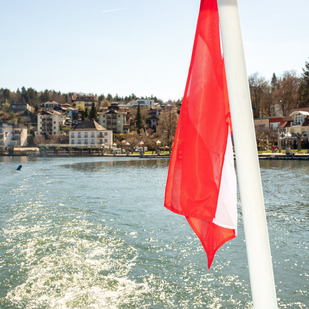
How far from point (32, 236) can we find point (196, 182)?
11141 millimetres

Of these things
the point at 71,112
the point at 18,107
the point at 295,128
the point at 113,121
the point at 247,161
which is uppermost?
the point at 18,107

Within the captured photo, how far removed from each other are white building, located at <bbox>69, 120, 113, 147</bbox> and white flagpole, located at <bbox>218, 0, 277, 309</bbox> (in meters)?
98.9

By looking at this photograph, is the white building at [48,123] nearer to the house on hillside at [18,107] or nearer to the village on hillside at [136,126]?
the village on hillside at [136,126]

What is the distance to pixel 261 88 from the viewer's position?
8594 centimetres

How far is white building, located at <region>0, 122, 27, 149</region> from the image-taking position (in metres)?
109

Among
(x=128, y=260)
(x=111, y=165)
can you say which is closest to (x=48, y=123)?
(x=111, y=165)

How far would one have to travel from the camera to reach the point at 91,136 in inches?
3969

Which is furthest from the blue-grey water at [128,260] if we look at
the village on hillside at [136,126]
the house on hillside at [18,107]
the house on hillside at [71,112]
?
the house on hillside at [18,107]

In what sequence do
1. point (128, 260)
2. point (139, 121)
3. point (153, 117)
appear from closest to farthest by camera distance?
point (128, 260)
point (139, 121)
point (153, 117)

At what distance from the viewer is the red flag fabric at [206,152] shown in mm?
2578

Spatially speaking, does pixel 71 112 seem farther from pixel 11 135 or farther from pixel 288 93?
pixel 288 93

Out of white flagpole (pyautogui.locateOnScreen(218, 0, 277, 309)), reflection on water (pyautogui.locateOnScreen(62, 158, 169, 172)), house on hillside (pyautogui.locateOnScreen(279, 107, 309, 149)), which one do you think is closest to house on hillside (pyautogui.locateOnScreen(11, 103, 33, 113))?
reflection on water (pyautogui.locateOnScreen(62, 158, 169, 172))

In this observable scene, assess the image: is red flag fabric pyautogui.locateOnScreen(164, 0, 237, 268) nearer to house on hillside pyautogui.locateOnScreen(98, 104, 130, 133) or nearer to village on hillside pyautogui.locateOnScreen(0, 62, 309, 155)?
village on hillside pyautogui.locateOnScreen(0, 62, 309, 155)

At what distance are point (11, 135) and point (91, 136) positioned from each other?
97.2ft
